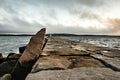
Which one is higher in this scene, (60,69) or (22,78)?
(60,69)

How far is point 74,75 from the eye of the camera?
228cm

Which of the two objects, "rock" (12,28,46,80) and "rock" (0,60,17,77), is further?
"rock" (0,60,17,77)

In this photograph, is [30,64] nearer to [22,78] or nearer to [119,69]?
[22,78]

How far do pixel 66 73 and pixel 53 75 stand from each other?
0.17 m

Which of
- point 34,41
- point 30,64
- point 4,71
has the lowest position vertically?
point 4,71

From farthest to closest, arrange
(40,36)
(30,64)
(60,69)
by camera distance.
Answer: (40,36)
(30,64)
(60,69)

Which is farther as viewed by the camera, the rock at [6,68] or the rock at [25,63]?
the rock at [6,68]

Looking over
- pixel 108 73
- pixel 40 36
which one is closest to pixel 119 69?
pixel 108 73

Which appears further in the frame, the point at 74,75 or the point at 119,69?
the point at 119,69

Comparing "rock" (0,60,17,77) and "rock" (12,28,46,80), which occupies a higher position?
"rock" (12,28,46,80)

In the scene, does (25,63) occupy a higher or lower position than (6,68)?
higher

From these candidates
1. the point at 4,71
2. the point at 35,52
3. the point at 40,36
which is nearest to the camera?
the point at 35,52

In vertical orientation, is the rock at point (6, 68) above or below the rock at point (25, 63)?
below

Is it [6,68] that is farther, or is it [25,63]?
[6,68]
